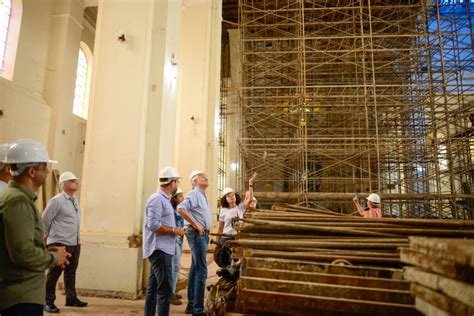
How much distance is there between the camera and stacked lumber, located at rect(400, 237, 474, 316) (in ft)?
4.41

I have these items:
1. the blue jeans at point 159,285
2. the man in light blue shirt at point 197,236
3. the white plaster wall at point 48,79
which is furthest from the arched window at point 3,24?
the blue jeans at point 159,285

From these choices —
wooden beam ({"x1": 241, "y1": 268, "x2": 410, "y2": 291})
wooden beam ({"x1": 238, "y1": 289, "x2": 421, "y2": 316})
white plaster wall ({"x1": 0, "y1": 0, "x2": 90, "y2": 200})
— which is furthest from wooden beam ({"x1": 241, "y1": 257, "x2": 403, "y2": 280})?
white plaster wall ({"x1": 0, "y1": 0, "x2": 90, "y2": 200})

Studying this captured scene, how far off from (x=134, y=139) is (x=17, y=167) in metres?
3.32

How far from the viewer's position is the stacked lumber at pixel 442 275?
4.41ft

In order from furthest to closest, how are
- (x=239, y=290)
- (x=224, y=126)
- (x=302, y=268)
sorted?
(x=224, y=126)
(x=302, y=268)
(x=239, y=290)

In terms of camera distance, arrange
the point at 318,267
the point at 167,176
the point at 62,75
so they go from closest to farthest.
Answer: the point at 318,267, the point at 167,176, the point at 62,75

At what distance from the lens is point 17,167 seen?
223 centimetres

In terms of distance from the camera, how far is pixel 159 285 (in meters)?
3.55

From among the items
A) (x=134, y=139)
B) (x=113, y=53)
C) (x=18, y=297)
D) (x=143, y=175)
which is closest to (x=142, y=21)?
(x=113, y=53)

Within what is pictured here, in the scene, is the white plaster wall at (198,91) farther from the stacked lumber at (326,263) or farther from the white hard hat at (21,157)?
the white hard hat at (21,157)

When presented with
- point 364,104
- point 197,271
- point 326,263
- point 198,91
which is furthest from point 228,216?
point 364,104

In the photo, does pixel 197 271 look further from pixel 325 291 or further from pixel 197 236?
pixel 325 291

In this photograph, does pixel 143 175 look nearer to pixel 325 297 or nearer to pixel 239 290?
pixel 239 290

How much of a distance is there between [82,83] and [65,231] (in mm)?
9544
